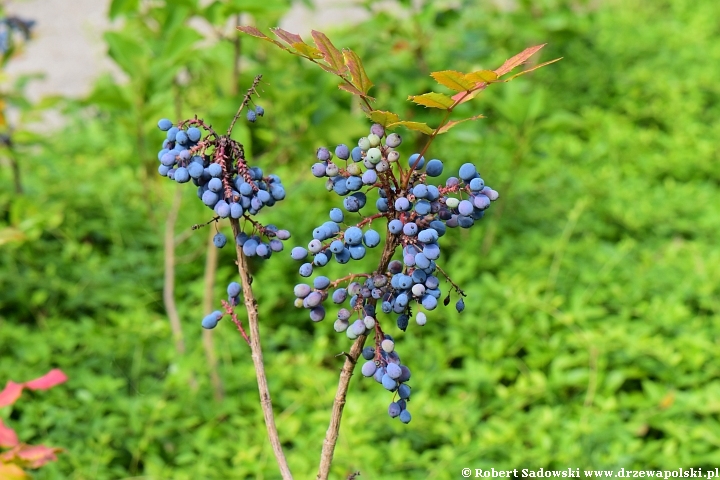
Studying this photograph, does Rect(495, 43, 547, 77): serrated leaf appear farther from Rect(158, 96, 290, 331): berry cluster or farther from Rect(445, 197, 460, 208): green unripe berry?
Rect(158, 96, 290, 331): berry cluster

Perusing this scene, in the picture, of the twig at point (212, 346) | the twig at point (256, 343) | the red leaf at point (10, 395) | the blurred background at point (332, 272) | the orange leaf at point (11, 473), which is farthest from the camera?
the twig at point (212, 346)

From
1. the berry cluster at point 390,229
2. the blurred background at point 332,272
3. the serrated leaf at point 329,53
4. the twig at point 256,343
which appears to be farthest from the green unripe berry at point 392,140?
the blurred background at point 332,272

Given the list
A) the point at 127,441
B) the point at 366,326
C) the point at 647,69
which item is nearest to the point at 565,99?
the point at 647,69

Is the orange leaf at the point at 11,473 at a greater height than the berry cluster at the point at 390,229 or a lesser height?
lesser

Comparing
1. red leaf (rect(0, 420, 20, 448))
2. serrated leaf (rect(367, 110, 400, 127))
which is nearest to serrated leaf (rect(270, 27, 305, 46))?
serrated leaf (rect(367, 110, 400, 127))

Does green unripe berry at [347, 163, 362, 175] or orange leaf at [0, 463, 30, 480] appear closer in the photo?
green unripe berry at [347, 163, 362, 175]

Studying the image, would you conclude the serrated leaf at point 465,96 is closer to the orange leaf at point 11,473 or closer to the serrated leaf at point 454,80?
the serrated leaf at point 454,80

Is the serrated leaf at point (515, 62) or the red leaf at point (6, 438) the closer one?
the serrated leaf at point (515, 62)
